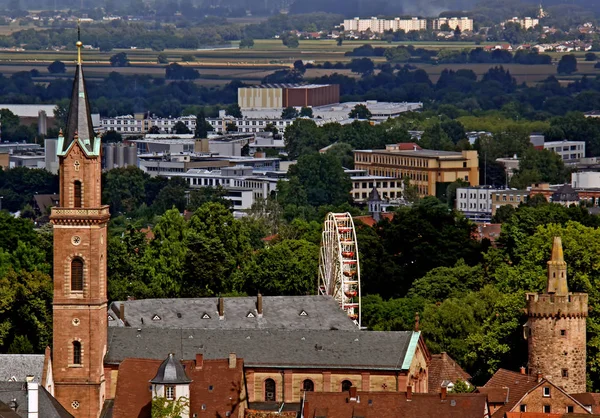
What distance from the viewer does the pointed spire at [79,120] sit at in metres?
91.1

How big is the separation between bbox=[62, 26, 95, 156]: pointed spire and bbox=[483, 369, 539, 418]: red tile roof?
16786 millimetres

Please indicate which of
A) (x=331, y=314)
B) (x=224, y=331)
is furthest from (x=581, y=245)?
(x=224, y=331)

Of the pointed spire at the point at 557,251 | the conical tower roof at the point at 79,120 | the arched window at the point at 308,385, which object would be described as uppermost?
the conical tower roof at the point at 79,120

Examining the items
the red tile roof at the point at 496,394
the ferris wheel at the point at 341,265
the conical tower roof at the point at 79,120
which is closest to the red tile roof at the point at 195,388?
the conical tower roof at the point at 79,120

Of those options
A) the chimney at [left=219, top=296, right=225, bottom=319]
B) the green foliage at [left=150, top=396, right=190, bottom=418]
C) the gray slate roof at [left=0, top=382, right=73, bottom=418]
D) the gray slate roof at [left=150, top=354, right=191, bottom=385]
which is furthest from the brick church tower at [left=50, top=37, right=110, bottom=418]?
the chimney at [left=219, top=296, right=225, bottom=319]

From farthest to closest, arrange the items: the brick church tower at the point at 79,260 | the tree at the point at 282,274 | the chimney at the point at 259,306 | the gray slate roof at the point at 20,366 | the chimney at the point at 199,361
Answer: the tree at the point at 282,274
the chimney at the point at 259,306
the brick church tower at the point at 79,260
the gray slate roof at the point at 20,366
the chimney at the point at 199,361

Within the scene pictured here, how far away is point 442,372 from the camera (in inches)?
3809

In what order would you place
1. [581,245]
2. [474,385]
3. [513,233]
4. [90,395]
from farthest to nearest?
[513,233], [581,245], [474,385], [90,395]

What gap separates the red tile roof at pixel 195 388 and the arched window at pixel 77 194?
599 cm

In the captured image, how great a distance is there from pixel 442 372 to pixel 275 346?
7.38 metres

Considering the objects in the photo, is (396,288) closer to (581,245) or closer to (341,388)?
(581,245)

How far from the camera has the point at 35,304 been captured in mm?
103125

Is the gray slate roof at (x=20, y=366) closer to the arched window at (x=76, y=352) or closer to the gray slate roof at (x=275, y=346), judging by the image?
the arched window at (x=76, y=352)

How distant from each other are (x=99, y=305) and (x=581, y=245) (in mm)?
23807
